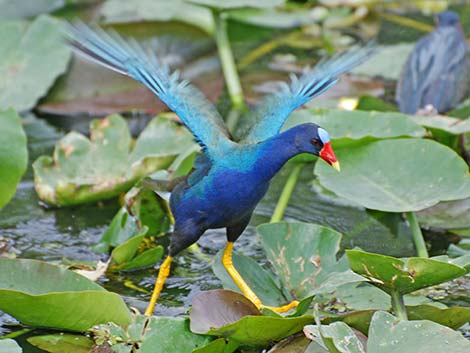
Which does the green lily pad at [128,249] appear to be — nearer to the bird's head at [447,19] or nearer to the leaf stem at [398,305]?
the leaf stem at [398,305]

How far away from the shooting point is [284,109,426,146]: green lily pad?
3.76m

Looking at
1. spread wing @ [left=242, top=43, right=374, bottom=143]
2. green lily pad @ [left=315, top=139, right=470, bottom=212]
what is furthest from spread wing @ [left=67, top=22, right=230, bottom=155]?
green lily pad @ [left=315, top=139, right=470, bottom=212]

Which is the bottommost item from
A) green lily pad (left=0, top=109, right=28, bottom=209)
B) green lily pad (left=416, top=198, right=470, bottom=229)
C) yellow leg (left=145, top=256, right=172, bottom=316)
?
green lily pad (left=416, top=198, right=470, bottom=229)

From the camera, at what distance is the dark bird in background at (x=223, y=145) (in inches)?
119

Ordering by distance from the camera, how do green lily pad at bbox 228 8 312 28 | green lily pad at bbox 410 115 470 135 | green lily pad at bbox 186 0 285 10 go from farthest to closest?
green lily pad at bbox 228 8 312 28
green lily pad at bbox 186 0 285 10
green lily pad at bbox 410 115 470 135

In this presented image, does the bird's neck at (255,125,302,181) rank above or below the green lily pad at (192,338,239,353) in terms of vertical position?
above

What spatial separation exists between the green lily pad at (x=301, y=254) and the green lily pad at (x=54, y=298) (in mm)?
543

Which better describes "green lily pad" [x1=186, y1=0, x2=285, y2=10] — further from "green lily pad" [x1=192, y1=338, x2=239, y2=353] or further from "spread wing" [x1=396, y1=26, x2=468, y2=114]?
"green lily pad" [x1=192, y1=338, x2=239, y2=353]

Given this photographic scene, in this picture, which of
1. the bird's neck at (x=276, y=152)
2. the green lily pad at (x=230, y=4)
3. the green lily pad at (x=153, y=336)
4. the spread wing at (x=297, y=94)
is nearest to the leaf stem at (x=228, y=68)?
the green lily pad at (x=230, y=4)

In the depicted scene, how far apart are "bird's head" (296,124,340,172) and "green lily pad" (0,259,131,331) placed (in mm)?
685

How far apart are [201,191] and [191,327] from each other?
1.66 feet

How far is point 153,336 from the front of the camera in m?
2.84

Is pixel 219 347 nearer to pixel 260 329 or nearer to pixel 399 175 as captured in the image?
pixel 260 329

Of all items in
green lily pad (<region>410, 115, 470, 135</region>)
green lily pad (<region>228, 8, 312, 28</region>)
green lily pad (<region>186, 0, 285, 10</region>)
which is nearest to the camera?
green lily pad (<region>410, 115, 470, 135</region>)
